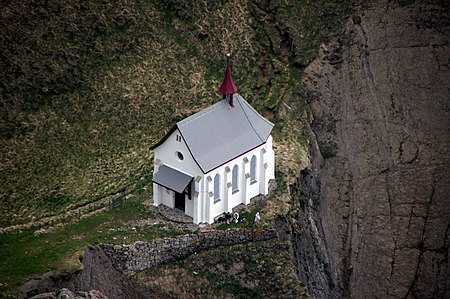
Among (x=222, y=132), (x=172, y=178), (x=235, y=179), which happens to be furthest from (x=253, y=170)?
(x=172, y=178)

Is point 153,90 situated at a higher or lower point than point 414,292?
higher

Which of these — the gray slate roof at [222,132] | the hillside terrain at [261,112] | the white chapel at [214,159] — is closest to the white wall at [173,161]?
the white chapel at [214,159]

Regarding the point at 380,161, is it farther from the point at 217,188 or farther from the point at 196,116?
the point at 196,116

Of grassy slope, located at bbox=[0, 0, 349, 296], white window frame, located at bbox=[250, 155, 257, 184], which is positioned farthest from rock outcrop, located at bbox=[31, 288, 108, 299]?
white window frame, located at bbox=[250, 155, 257, 184]

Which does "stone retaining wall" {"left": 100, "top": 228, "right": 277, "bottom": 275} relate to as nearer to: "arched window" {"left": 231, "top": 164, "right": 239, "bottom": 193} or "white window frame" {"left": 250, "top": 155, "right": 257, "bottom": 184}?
"arched window" {"left": 231, "top": 164, "right": 239, "bottom": 193}

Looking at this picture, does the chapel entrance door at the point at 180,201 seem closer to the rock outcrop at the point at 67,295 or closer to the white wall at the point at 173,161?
the white wall at the point at 173,161

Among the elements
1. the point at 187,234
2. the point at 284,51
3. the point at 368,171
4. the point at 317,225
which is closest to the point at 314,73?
the point at 284,51

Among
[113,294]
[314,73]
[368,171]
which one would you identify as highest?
[314,73]

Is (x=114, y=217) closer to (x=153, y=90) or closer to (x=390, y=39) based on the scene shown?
(x=153, y=90)

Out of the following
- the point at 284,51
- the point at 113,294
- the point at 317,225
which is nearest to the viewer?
the point at 113,294
